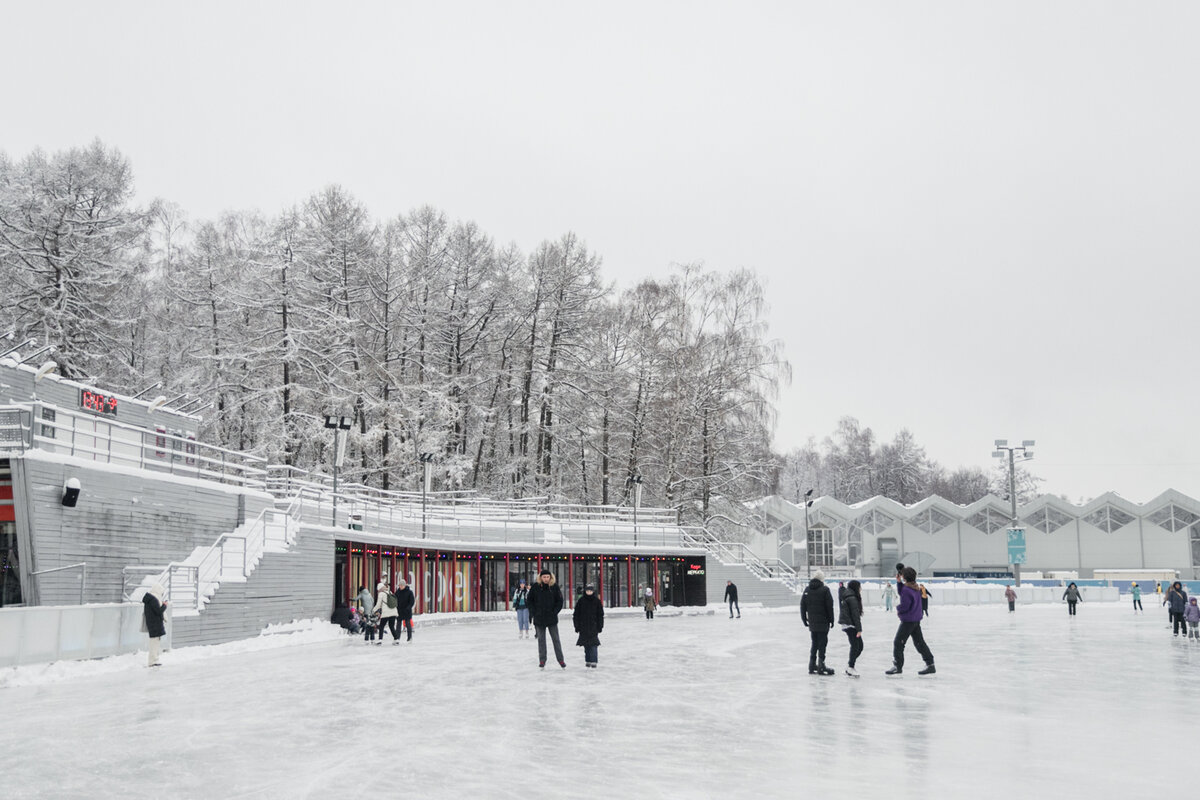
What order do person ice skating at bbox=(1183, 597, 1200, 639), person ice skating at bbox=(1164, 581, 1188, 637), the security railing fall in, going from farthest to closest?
person ice skating at bbox=(1164, 581, 1188, 637) → person ice skating at bbox=(1183, 597, 1200, 639) → the security railing

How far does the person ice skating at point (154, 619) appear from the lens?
17141mm

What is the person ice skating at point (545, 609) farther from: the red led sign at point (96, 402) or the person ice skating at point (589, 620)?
the red led sign at point (96, 402)

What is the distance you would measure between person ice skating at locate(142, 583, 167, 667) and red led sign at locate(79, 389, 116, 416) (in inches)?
323

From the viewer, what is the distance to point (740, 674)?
16859 millimetres

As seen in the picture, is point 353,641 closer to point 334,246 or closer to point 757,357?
point 334,246

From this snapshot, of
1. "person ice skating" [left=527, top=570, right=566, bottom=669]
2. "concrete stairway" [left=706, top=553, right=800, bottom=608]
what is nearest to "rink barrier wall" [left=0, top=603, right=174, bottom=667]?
"person ice skating" [left=527, top=570, right=566, bottom=669]

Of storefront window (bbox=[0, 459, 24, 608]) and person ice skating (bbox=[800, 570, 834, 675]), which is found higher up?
storefront window (bbox=[0, 459, 24, 608])

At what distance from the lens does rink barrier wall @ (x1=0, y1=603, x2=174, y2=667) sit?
51.0ft

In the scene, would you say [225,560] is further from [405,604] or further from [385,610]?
[405,604]

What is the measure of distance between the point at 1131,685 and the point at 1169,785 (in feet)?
26.5

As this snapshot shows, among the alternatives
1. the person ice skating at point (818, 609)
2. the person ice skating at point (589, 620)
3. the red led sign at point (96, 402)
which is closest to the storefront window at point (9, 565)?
the red led sign at point (96, 402)

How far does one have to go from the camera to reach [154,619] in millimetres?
17344

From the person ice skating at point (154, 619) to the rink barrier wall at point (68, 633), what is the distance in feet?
2.29

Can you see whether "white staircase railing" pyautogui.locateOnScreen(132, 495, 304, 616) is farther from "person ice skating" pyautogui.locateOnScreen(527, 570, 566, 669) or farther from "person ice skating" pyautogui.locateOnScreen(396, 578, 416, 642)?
"person ice skating" pyautogui.locateOnScreen(527, 570, 566, 669)
